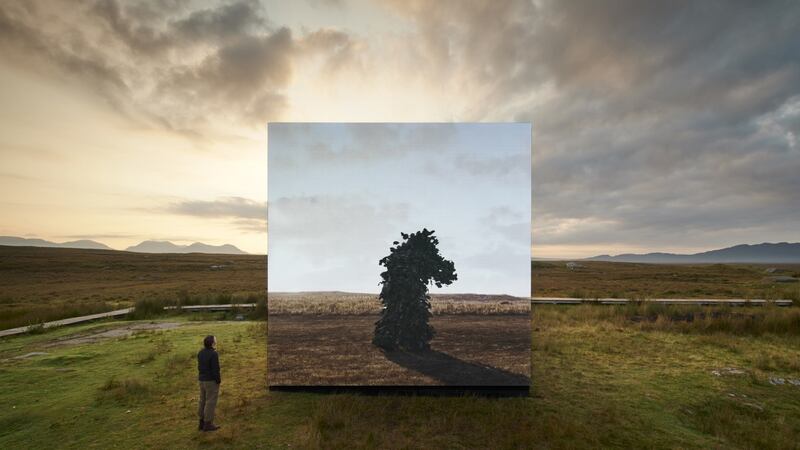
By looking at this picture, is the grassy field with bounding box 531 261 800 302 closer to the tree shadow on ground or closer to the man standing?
the tree shadow on ground

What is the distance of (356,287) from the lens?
10.4 metres

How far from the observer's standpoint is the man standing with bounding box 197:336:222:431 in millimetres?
7805

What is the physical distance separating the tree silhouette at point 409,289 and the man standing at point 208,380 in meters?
4.27

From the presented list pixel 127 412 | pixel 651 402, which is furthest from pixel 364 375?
pixel 651 402

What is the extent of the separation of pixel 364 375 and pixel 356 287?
8.14 feet

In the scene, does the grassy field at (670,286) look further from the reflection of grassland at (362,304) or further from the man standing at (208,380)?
the man standing at (208,380)

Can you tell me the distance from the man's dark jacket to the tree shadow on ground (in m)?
4.52

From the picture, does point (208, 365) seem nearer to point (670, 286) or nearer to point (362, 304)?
point (362, 304)

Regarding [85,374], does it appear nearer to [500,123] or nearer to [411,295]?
[411,295]

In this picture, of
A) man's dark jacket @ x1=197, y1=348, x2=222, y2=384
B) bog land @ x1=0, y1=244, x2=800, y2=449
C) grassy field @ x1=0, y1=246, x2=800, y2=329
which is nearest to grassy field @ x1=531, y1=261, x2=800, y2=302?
grassy field @ x1=0, y1=246, x2=800, y2=329

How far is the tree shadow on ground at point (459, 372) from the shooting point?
10133 mm

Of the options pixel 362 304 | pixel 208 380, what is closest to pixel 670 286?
pixel 362 304

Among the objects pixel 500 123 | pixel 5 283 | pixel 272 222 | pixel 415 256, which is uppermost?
pixel 500 123

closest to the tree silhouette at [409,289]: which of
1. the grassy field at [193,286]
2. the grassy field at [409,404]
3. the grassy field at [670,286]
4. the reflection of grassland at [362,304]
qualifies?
the reflection of grassland at [362,304]
